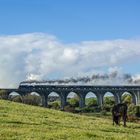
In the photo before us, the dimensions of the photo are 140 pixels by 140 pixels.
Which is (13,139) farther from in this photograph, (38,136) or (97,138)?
A: (97,138)

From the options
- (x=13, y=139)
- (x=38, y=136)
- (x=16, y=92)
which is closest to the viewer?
(x=13, y=139)

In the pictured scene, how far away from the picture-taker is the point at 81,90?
137375 millimetres

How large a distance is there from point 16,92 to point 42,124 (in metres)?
101

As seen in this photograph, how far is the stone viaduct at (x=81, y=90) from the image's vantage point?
130 meters

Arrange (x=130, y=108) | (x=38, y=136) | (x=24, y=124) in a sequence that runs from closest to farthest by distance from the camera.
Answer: (x=38, y=136), (x=24, y=124), (x=130, y=108)

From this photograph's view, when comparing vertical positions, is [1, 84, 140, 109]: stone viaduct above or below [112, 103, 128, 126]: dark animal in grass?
above

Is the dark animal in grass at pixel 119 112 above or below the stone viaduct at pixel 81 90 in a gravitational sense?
below

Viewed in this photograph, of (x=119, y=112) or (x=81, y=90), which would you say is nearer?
(x=119, y=112)

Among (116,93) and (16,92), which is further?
(116,93)

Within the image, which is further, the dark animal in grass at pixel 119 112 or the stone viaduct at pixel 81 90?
the stone viaduct at pixel 81 90

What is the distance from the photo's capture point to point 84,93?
135875 millimetres

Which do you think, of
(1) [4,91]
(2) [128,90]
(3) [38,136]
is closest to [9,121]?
(3) [38,136]

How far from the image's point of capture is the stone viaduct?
130500mm

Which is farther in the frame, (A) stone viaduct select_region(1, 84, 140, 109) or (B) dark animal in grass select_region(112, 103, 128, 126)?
(A) stone viaduct select_region(1, 84, 140, 109)
